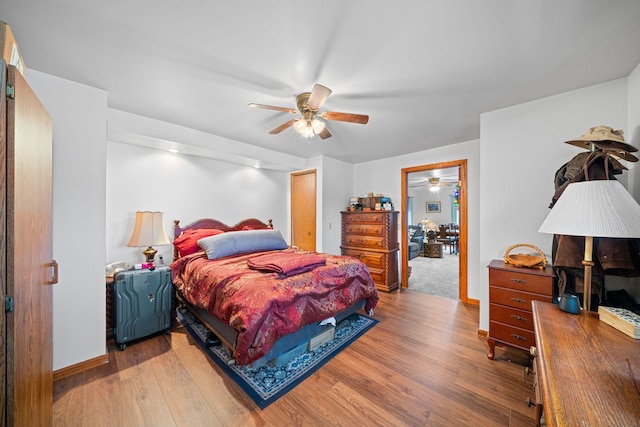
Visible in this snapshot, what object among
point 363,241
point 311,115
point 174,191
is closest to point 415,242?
point 363,241

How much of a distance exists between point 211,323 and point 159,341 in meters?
0.65

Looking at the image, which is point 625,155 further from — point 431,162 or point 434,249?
point 434,249

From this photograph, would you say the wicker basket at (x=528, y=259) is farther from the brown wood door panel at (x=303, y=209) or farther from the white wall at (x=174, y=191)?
the white wall at (x=174, y=191)

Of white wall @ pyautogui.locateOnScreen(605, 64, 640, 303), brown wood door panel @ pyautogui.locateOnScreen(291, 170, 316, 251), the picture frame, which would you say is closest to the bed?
brown wood door panel @ pyautogui.locateOnScreen(291, 170, 316, 251)

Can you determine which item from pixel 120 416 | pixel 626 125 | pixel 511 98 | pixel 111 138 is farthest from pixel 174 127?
pixel 626 125

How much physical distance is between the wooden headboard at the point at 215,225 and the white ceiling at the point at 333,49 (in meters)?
1.54

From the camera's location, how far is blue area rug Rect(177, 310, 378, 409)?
5.56ft

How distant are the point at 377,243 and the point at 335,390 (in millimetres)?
2610

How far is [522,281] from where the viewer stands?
189cm

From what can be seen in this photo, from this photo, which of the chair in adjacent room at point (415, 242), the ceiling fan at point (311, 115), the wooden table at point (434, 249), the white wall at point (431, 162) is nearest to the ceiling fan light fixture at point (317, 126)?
the ceiling fan at point (311, 115)

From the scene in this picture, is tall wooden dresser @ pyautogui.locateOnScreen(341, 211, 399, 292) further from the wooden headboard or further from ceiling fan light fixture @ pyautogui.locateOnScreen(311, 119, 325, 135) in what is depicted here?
ceiling fan light fixture @ pyautogui.locateOnScreen(311, 119, 325, 135)

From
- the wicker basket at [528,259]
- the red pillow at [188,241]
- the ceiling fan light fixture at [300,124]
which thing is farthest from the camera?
the red pillow at [188,241]

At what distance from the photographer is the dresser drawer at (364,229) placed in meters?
4.03

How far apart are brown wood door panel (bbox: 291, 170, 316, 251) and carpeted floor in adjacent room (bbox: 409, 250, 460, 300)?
82.2 inches
